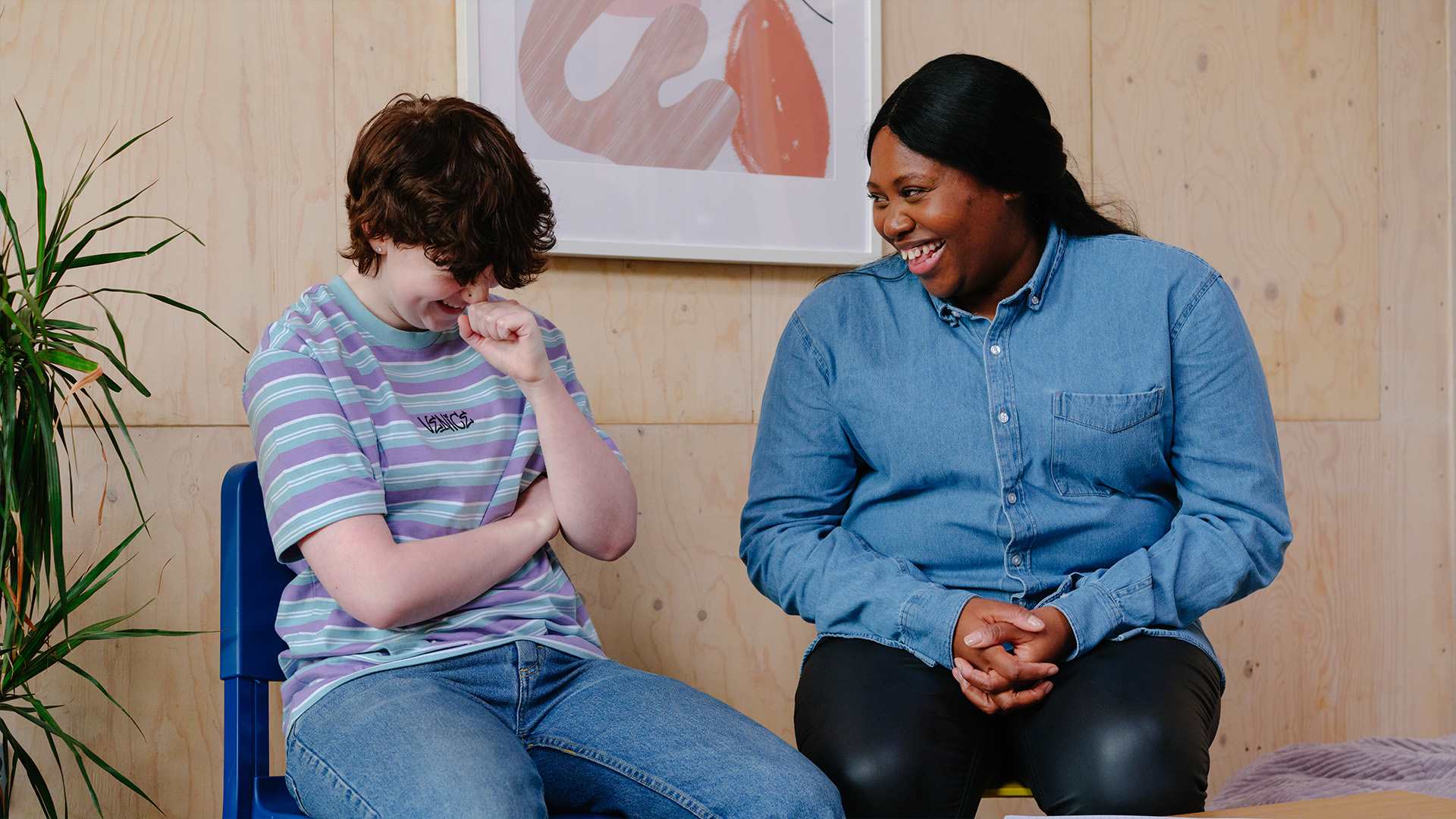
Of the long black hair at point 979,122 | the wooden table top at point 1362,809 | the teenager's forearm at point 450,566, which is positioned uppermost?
the long black hair at point 979,122

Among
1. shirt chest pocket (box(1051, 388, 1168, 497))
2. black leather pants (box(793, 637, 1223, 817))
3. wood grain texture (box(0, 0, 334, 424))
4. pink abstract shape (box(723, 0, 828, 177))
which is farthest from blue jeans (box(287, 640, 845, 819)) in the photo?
pink abstract shape (box(723, 0, 828, 177))

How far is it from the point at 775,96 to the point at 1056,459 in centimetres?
93

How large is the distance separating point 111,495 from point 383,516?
0.71m

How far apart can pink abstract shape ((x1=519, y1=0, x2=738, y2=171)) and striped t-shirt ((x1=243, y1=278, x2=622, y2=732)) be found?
668 mm

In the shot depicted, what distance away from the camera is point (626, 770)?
1.23 meters

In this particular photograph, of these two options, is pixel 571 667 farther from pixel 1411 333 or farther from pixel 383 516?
pixel 1411 333

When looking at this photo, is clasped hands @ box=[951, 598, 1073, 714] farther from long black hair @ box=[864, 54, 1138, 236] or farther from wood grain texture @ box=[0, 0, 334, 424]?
wood grain texture @ box=[0, 0, 334, 424]

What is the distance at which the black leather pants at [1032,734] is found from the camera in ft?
4.16

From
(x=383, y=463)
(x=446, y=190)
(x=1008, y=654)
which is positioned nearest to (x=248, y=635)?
(x=383, y=463)

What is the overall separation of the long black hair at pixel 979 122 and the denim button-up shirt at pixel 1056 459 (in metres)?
0.11

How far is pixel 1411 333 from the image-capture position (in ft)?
8.81

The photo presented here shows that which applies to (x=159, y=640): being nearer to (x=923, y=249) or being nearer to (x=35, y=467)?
(x=35, y=467)

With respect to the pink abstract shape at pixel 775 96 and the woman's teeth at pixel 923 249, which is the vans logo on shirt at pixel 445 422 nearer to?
the woman's teeth at pixel 923 249

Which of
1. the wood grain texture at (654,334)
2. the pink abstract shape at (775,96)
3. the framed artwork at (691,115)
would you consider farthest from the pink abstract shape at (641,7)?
the wood grain texture at (654,334)
